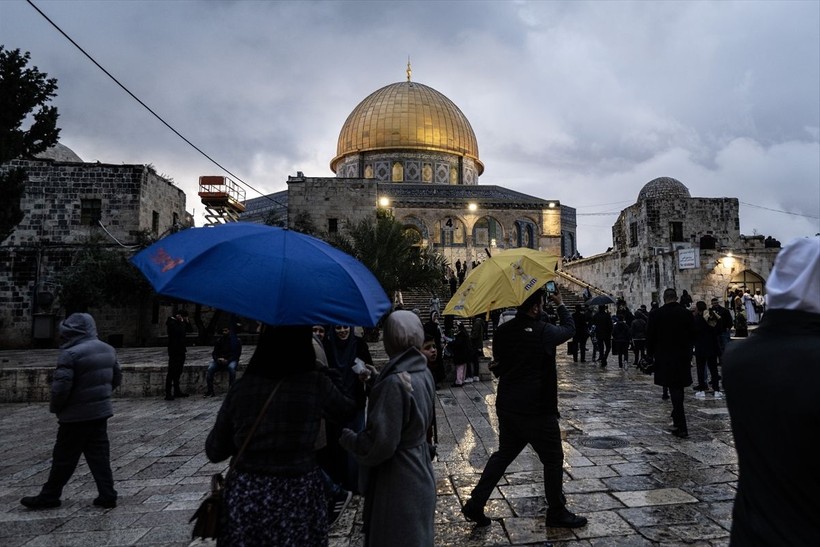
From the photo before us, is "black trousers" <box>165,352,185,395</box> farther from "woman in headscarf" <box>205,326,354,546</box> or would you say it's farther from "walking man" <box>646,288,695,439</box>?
"walking man" <box>646,288,695,439</box>

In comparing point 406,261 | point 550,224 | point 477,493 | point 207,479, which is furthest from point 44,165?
point 550,224

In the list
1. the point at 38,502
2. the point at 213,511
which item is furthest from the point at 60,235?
the point at 213,511

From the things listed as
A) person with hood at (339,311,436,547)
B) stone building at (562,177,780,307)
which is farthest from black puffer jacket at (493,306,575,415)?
stone building at (562,177,780,307)

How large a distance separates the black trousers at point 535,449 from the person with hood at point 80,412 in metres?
3.16

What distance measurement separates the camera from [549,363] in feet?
12.0

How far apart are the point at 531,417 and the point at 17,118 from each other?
14364mm

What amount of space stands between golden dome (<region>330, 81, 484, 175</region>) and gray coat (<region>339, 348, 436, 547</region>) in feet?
132

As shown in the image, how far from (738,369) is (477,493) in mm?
2499

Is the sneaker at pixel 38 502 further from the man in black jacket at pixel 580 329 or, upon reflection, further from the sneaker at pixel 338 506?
the man in black jacket at pixel 580 329

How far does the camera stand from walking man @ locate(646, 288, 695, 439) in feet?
19.6

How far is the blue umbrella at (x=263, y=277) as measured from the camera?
6.48 feet

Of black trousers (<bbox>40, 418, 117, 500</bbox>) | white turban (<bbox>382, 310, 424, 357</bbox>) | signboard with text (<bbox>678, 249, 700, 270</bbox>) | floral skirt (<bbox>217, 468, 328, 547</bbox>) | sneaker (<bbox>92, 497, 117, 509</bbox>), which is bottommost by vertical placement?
sneaker (<bbox>92, 497, 117, 509</bbox>)

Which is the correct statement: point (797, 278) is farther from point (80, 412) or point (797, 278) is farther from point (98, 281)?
point (98, 281)

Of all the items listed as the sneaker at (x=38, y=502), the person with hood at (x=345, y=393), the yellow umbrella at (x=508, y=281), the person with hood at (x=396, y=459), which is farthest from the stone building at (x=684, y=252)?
the sneaker at (x=38, y=502)
